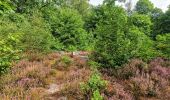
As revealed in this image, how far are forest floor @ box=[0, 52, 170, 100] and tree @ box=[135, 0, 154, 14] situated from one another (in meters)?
35.1

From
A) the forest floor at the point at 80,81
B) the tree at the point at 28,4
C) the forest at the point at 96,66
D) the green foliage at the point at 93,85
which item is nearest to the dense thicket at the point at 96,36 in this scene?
the forest at the point at 96,66

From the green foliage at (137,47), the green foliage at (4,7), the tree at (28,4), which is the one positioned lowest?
the green foliage at (137,47)

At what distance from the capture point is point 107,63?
11.5 metres

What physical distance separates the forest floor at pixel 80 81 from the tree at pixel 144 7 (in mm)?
35142

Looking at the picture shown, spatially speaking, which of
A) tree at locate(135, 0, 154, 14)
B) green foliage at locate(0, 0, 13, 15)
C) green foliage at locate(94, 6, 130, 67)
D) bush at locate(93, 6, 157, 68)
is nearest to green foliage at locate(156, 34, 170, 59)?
bush at locate(93, 6, 157, 68)

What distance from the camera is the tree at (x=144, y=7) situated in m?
46.0

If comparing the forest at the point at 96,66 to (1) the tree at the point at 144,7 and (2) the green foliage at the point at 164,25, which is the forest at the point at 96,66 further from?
(1) the tree at the point at 144,7

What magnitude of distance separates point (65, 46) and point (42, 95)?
1425 cm

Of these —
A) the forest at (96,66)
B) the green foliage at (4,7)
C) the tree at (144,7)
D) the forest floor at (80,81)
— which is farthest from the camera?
the tree at (144,7)

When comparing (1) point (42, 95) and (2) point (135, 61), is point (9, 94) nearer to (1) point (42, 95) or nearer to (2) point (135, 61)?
(1) point (42, 95)

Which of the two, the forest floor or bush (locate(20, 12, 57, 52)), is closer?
the forest floor

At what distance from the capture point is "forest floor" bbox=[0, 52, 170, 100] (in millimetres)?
7798

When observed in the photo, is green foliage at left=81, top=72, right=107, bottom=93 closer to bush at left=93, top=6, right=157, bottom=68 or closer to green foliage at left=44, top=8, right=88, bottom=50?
bush at left=93, top=6, right=157, bottom=68

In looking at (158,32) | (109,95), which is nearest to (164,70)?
(109,95)
